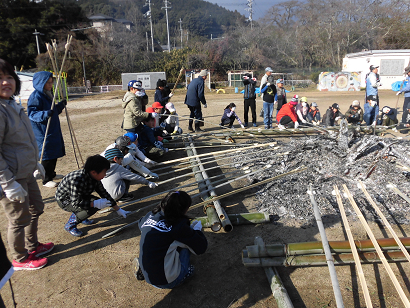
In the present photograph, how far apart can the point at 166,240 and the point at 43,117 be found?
125 inches

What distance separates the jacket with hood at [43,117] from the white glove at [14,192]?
85.6 inches

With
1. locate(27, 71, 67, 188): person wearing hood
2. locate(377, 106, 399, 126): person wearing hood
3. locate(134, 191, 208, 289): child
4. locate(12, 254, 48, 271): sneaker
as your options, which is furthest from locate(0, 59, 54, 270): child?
locate(377, 106, 399, 126): person wearing hood

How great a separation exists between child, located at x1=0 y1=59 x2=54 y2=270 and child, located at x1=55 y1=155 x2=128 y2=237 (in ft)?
1.47

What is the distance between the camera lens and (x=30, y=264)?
299cm

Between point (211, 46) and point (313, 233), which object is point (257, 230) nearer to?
point (313, 233)

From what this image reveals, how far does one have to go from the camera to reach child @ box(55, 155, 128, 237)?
3287mm

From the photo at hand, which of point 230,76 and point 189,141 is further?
point 230,76

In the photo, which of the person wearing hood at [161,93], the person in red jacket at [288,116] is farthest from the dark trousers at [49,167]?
the person in red jacket at [288,116]

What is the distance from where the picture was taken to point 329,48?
34344 millimetres

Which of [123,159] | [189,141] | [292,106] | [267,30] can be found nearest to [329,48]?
[267,30]

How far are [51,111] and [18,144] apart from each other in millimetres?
1928

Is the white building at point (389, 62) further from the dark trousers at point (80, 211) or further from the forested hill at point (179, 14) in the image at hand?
the forested hill at point (179, 14)

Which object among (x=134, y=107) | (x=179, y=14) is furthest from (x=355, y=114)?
(x=179, y=14)

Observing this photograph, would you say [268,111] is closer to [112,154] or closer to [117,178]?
[112,154]
